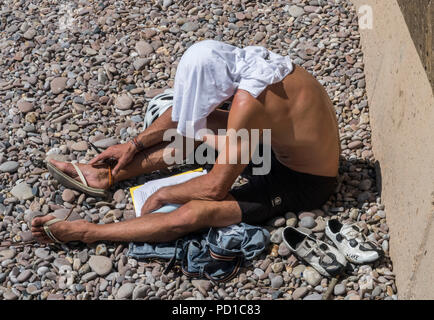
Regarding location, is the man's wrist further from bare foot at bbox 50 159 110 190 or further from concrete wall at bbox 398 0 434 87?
concrete wall at bbox 398 0 434 87

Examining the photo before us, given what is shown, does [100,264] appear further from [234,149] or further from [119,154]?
[234,149]

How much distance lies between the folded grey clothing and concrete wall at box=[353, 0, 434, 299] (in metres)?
0.82

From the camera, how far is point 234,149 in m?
3.50

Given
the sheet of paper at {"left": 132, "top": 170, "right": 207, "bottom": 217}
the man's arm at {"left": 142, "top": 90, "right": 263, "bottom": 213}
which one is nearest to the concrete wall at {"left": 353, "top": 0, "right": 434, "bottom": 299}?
the man's arm at {"left": 142, "top": 90, "right": 263, "bottom": 213}

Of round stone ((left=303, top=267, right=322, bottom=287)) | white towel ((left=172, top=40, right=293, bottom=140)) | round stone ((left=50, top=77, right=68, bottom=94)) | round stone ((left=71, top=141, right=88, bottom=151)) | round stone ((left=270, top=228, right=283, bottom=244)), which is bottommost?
round stone ((left=303, top=267, right=322, bottom=287))

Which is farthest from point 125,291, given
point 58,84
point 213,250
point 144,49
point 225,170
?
point 144,49

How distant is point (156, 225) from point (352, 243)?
118 cm

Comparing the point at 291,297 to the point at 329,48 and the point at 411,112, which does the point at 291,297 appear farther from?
the point at 329,48

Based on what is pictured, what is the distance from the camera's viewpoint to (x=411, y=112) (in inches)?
139

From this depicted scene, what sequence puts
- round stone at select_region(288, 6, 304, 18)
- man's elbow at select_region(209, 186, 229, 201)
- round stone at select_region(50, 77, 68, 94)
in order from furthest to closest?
round stone at select_region(288, 6, 304, 18)
round stone at select_region(50, 77, 68, 94)
man's elbow at select_region(209, 186, 229, 201)

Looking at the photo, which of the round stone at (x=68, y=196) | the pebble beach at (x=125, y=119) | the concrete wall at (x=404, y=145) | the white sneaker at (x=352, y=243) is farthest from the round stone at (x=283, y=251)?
the round stone at (x=68, y=196)

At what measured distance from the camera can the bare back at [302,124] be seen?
3469 mm

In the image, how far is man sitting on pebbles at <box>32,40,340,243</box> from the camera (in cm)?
338

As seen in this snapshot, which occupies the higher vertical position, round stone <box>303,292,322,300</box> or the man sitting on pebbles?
the man sitting on pebbles
